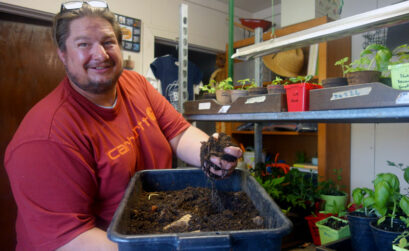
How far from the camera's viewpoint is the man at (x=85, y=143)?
72cm

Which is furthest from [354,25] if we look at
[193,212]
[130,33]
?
[130,33]

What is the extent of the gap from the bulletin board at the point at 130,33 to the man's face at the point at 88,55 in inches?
80.2

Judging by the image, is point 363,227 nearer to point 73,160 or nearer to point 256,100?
point 256,100

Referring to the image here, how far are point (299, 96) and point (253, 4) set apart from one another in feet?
10.8

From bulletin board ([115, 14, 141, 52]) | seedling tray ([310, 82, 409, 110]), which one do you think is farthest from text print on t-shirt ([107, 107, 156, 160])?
bulletin board ([115, 14, 141, 52])

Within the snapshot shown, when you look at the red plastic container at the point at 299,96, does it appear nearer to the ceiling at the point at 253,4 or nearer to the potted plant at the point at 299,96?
the potted plant at the point at 299,96

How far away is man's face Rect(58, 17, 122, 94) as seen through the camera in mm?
935

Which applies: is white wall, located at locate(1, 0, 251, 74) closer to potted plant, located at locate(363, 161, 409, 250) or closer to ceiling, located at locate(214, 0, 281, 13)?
ceiling, located at locate(214, 0, 281, 13)

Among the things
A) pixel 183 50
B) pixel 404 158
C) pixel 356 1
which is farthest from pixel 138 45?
pixel 404 158

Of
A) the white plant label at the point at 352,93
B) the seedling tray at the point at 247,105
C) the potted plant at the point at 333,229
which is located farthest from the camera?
the potted plant at the point at 333,229

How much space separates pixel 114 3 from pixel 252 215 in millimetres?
2826

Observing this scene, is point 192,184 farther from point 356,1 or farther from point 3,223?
point 356,1

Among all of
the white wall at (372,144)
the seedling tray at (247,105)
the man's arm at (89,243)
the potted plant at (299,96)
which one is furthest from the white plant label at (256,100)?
the white wall at (372,144)

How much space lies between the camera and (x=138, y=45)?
3.02m
